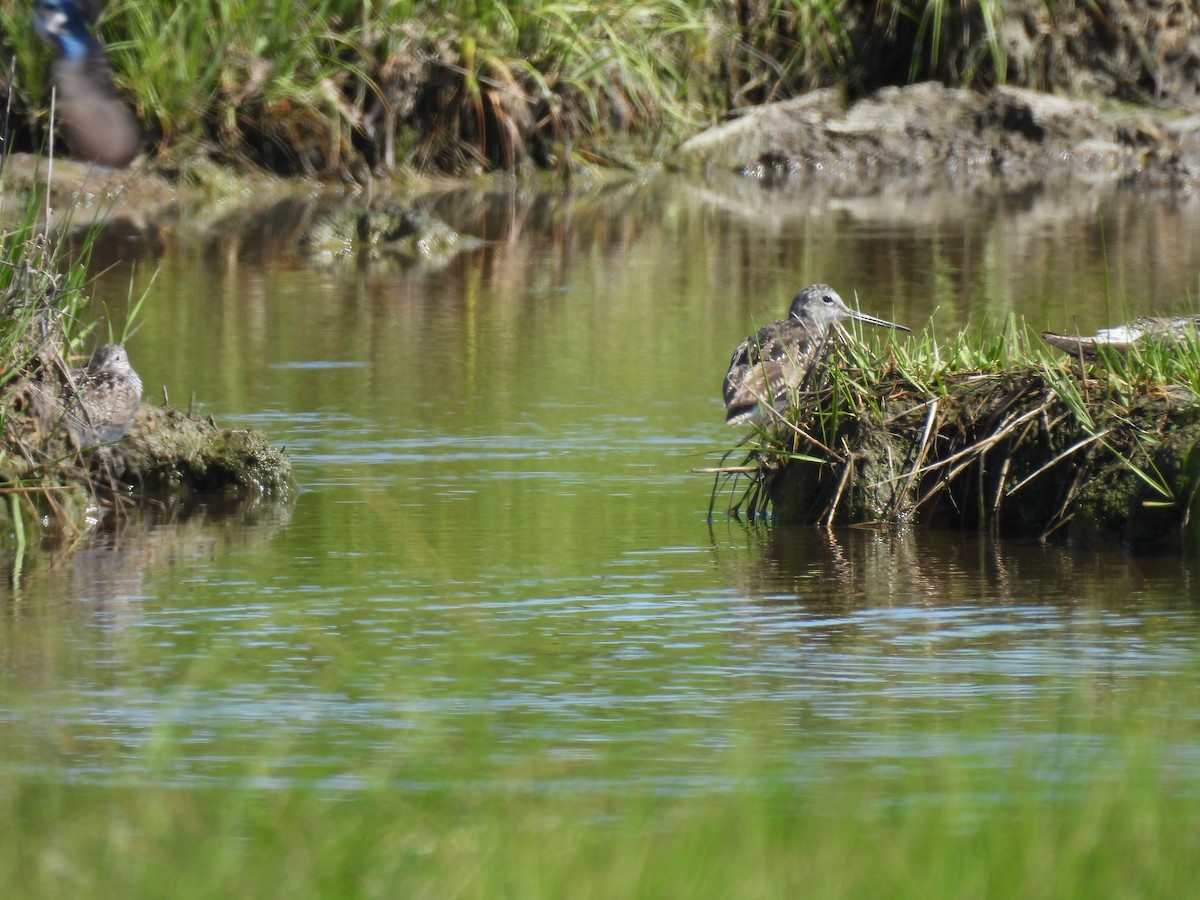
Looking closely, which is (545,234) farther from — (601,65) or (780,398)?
(780,398)

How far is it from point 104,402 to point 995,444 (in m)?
2.92

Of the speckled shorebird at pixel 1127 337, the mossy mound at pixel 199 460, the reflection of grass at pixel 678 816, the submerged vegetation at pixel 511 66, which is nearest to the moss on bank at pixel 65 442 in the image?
the mossy mound at pixel 199 460

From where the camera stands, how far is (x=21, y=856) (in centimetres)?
354

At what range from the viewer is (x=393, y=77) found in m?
21.1

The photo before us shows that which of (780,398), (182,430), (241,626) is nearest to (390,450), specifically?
(182,430)

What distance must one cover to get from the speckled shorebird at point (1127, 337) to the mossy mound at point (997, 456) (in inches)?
10.3

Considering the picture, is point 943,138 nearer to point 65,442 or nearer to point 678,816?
point 65,442

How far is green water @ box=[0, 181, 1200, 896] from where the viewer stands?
3445mm

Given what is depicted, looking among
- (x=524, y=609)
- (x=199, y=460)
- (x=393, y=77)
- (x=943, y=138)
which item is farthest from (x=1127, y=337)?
(x=943, y=138)

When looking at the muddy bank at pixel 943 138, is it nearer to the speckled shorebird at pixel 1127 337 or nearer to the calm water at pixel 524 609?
the calm water at pixel 524 609

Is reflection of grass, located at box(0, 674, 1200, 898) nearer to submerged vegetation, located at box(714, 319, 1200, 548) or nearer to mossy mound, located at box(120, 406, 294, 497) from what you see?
submerged vegetation, located at box(714, 319, 1200, 548)

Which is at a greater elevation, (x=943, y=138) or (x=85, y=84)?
(x=943, y=138)

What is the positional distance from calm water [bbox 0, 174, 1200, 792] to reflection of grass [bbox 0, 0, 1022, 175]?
8357 millimetres

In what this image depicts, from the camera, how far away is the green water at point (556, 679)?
3445mm
